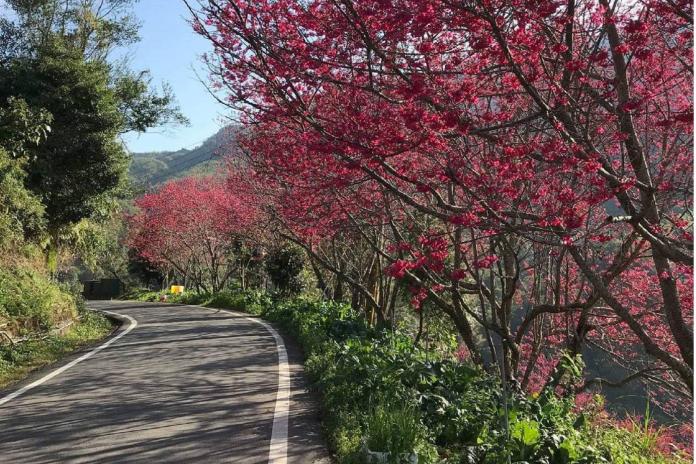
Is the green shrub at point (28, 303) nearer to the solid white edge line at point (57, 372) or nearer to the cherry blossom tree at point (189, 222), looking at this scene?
the solid white edge line at point (57, 372)

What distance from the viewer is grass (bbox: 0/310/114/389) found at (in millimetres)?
9905

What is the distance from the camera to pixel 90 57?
21.0 metres

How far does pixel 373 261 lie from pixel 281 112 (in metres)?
11.1

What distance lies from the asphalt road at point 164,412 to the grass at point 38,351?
1.29 feet

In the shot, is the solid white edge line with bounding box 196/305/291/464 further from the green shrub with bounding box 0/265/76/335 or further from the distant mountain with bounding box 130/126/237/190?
the distant mountain with bounding box 130/126/237/190

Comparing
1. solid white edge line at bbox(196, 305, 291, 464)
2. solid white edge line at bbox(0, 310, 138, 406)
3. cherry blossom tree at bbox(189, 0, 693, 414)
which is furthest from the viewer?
solid white edge line at bbox(0, 310, 138, 406)

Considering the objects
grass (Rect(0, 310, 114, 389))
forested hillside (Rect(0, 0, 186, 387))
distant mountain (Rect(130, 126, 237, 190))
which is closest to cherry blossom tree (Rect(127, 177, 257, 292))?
forested hillside (Rect(0, 0, 186, 387))

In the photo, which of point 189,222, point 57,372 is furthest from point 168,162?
point 57,372

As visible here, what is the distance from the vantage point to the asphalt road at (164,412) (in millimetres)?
5551

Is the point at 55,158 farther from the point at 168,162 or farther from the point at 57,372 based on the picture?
the point at 168,162

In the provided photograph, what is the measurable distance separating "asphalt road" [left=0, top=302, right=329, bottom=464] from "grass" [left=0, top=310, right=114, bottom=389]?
392 millimetres

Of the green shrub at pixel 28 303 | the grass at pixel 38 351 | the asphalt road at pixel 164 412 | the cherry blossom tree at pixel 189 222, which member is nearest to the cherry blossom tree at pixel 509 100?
the asphalt road at pixel 164 412

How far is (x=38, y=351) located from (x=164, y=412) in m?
6.23

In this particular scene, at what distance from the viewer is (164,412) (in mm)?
7035
